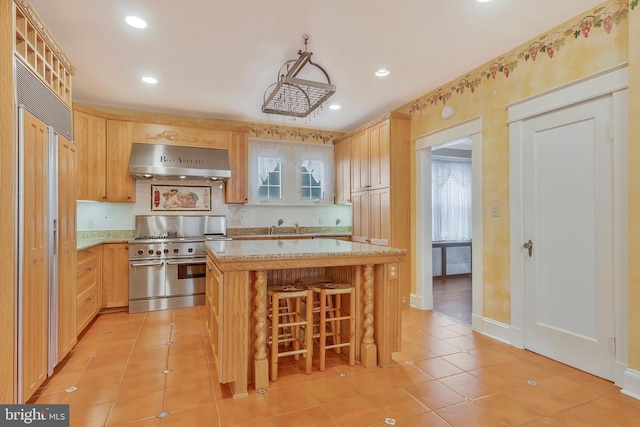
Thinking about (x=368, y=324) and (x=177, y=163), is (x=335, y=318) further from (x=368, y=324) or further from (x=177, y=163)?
(x=177, y=163)

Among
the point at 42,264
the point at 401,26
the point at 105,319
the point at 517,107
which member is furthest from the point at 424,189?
the point at 105,319

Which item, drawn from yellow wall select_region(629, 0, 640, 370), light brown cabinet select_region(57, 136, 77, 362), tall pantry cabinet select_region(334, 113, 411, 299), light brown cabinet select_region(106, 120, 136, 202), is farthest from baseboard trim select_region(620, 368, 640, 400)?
light brown cabinet select_region(106, 120, 136, 202)

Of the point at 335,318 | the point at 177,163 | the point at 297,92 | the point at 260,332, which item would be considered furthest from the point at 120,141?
the point at 335,318

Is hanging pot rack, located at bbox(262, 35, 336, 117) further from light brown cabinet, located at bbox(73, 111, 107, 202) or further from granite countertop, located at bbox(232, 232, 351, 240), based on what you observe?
light brown cabinet, located at bbox(73, 111, 107, 202)

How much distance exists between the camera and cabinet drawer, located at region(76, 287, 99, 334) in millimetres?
3122

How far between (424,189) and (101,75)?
3.84m

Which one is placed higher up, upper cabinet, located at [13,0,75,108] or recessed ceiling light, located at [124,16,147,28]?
recessed ceiling light, located at [124,16,147,28]

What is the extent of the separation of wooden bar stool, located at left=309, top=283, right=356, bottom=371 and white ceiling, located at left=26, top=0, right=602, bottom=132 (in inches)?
80.4

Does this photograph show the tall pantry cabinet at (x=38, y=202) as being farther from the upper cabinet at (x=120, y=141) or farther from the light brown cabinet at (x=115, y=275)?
the upper cabinet at (x=120, y=141)

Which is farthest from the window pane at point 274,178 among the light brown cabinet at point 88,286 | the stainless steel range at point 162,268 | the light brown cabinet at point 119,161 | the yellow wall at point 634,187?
the yellow wall at point 634,187

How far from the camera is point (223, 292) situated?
212cm

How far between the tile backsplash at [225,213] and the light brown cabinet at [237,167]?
0.22 meters

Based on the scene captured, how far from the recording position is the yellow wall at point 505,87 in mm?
2326

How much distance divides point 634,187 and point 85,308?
15.3ft
